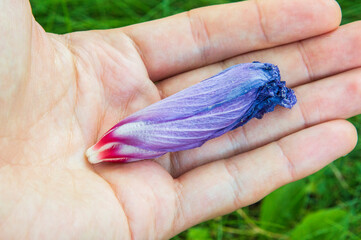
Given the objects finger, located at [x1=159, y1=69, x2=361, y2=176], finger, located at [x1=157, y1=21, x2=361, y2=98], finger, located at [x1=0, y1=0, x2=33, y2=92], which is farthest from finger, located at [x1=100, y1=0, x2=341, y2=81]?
finger, located at [x1=0, y1=0, x2=33, y2=92]

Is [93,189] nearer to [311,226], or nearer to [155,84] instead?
[155,84]

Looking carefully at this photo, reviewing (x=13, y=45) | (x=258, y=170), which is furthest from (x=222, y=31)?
(x=13, y=45)

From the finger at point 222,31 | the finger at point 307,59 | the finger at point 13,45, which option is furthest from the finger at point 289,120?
the finger at point 13,45

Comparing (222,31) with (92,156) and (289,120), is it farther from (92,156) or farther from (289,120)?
(92,156)

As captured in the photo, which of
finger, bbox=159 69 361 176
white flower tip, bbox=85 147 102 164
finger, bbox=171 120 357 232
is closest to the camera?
white flower tip, bbox=85 147 102 164

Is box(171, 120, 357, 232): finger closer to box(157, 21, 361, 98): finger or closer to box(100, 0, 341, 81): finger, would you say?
box(157, 21, 361, 98): finger

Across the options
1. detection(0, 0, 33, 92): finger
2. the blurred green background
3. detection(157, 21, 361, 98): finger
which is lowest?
the blurred green background
